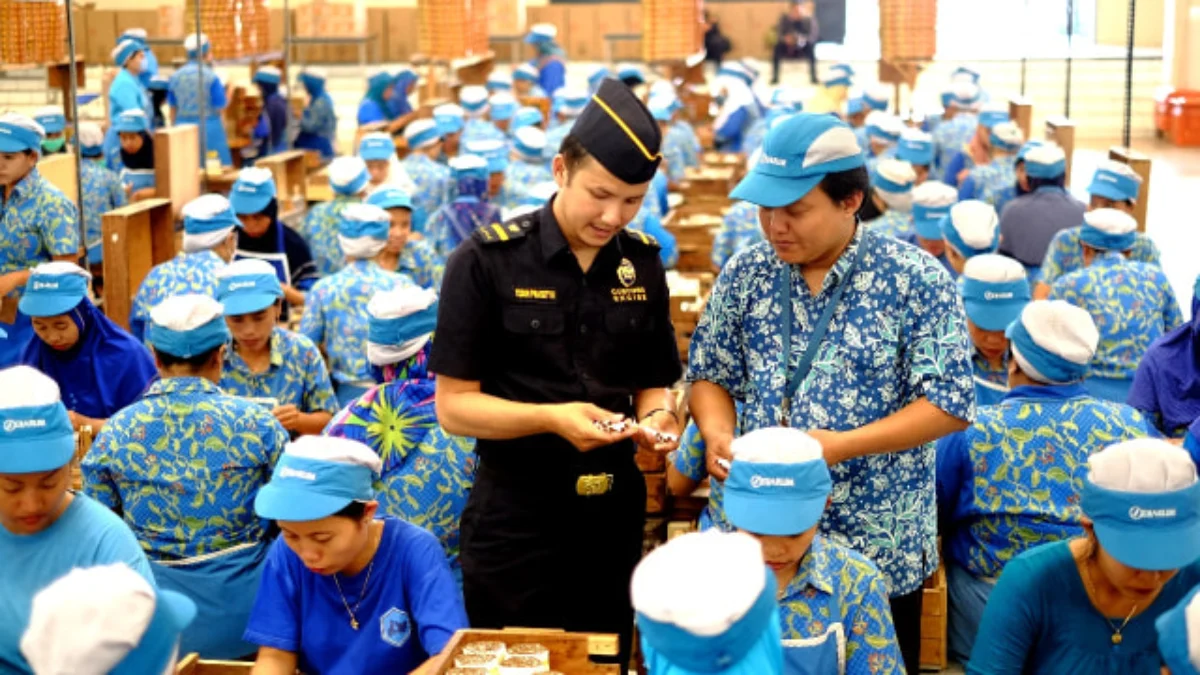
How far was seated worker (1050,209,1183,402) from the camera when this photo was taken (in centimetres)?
614

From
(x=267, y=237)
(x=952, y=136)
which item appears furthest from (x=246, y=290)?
(x=952, y=136)

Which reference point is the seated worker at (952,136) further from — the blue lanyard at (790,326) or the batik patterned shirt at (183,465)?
the blue lanyard at (790,326)

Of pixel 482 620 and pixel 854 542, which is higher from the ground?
pixel 854 542

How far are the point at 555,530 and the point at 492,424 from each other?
32cm

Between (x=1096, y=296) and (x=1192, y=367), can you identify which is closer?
(x=1192, y=367)

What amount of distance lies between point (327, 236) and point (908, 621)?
604 cm

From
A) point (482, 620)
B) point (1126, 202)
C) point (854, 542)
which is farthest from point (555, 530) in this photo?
point (1126, 202)

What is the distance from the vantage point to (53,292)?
550cm

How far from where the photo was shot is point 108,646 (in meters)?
2.04

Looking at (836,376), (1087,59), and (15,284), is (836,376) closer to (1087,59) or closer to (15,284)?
(15,284)

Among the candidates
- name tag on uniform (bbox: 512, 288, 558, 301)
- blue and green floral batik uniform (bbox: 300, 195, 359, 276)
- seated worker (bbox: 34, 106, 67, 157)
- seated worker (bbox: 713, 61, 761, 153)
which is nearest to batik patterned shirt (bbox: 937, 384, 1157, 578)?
name tag on uniform (bbox: 512, 288, 558, 301)

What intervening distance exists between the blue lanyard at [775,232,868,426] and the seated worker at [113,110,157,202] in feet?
29.8

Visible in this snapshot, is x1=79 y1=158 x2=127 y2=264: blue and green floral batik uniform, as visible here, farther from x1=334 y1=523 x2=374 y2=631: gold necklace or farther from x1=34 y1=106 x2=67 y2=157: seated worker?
x1=334 y1=523 x2=374 y2=631: gold necklace

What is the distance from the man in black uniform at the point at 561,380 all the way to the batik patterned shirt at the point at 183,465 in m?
1.24
